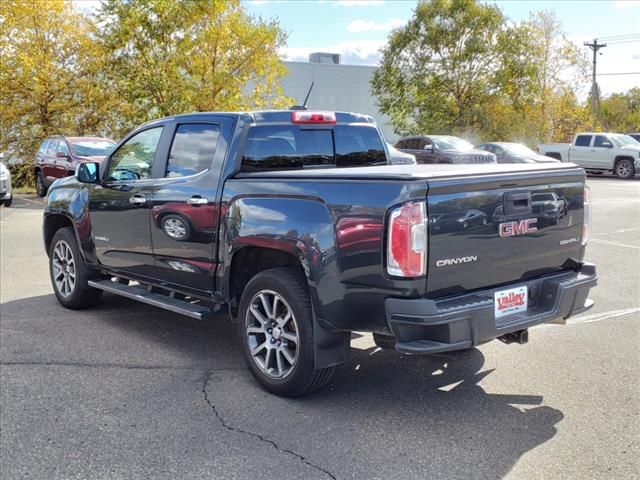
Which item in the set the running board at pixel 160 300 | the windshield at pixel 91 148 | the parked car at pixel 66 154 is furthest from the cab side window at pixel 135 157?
the windshield at pixel 91 148

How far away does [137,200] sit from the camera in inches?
218

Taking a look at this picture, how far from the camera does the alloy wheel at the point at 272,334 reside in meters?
4.27

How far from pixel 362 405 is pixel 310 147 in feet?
6.87

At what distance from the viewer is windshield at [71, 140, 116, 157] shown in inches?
669

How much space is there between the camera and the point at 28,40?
2138cm

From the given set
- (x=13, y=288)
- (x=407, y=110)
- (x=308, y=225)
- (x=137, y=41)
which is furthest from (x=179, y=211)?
(x=407, y=110)

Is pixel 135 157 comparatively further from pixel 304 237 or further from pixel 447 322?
pixel 447 322

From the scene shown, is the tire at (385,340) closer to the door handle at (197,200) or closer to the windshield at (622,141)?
the door handle at (197,200)

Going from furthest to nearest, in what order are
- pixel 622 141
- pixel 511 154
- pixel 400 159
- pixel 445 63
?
1. pixel 445 63
2. pixel 622 141
3. pixel 511 154
4. pixel 400 159

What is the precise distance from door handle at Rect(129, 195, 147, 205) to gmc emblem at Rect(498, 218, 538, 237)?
9.76 ft

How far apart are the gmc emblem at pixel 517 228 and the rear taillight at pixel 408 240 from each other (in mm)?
622

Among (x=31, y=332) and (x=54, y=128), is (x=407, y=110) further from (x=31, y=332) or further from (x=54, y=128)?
(x=31, y=332)

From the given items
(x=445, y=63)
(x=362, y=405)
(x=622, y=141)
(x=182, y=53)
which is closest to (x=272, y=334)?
(x=362, y=405)

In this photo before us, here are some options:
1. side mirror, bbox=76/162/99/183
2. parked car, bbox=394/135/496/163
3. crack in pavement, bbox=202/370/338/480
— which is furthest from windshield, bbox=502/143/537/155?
crack in pavement, bbox=202/370/338/480
